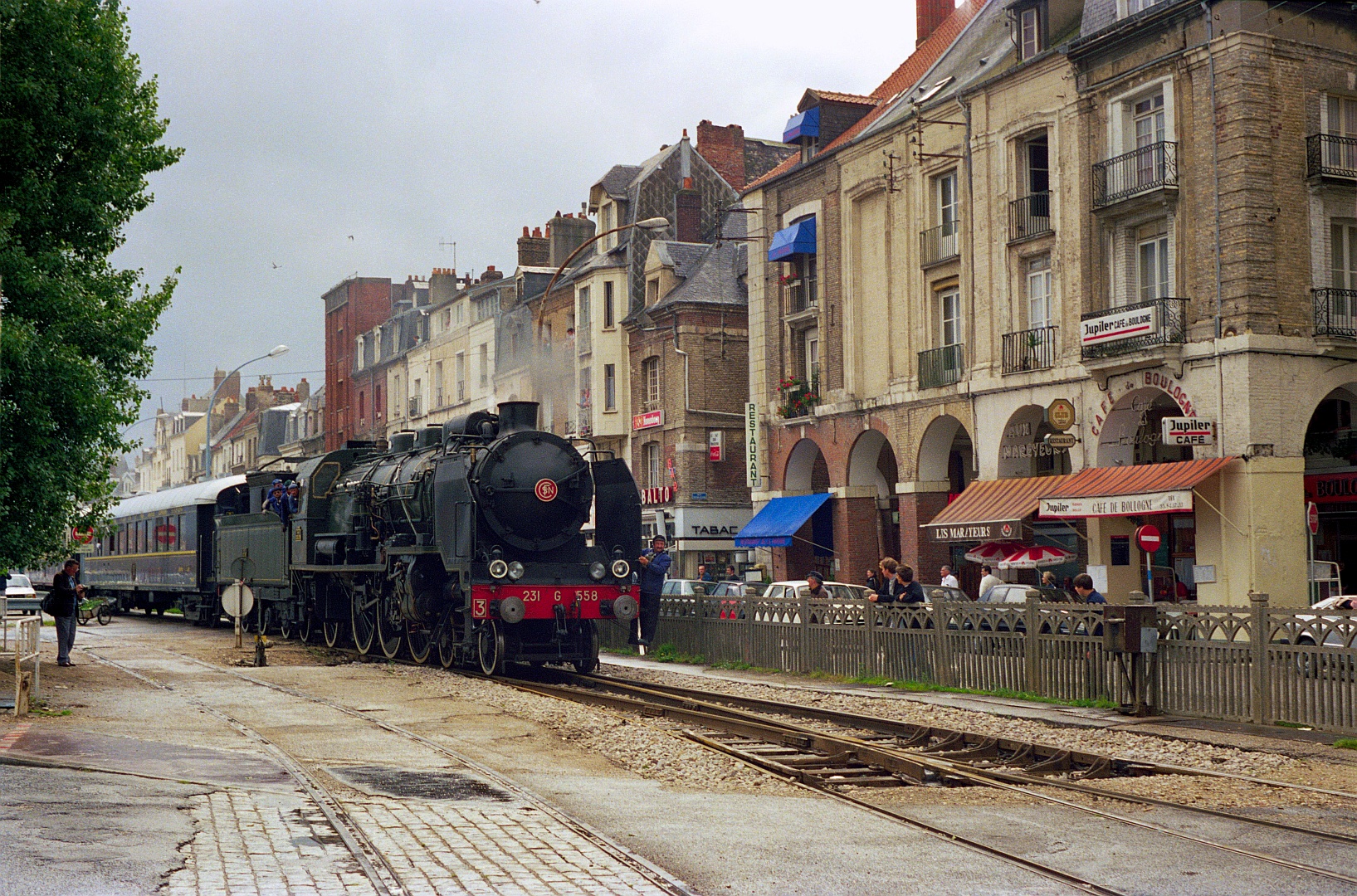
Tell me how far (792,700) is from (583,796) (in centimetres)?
792

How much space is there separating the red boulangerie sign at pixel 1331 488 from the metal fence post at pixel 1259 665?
45.5ft

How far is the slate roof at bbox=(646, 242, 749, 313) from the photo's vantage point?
153 ft

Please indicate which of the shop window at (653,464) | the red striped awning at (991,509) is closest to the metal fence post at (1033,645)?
the red striped awning at (991,509)

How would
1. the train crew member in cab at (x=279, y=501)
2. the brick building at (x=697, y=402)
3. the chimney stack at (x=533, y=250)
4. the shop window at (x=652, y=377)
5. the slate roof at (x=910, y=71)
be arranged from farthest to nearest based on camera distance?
the chimney stack at (x=533, y=250) → the shop window at (x=652, y=377) → the brick building at (x=697, y=402) → the slate roof at (x=910, y=71) → the train crew member in cab at (x=279, y=501)

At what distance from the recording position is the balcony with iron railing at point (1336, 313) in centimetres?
2573

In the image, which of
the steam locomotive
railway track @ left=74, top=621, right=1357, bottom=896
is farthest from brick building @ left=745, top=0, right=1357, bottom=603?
railway track @ left=74, top=621, right=1357, bottom=896

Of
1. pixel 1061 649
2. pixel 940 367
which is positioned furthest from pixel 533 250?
pixel 1061 649

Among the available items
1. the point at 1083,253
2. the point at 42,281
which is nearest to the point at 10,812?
the point at 42,281

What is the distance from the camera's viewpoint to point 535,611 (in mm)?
19969

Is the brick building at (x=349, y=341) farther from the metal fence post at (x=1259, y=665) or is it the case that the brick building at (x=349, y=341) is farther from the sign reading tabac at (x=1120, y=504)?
the metal fence post at (x=1259, y=665)

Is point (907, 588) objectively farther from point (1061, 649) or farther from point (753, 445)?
point (753, 445)

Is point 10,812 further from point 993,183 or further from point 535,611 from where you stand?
point 993,183

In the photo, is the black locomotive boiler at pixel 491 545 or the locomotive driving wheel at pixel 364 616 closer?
the black locomotive boiler at pixel 491 545

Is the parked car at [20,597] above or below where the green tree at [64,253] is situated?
below
